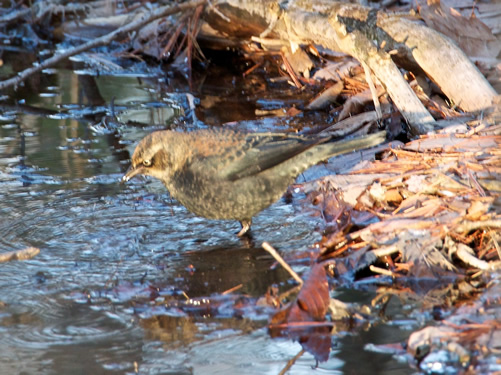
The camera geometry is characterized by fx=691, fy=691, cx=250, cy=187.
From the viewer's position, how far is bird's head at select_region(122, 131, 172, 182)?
17.5 feet

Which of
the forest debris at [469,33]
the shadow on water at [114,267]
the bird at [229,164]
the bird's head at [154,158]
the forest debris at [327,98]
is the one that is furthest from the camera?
the forest debris at [327,98]

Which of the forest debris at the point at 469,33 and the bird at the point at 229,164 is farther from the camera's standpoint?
the forest debris at the point at 469,33

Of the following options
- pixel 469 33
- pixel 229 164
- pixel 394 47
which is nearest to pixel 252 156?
pixel 229 164

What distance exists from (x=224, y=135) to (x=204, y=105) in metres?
3.12

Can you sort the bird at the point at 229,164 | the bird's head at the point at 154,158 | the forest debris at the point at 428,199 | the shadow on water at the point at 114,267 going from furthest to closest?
the bird's head at the point at 154,158 → the bird at the point at 229,164 → the forest debris at the point at 428,199 → the shadow on water at the point at 114,267

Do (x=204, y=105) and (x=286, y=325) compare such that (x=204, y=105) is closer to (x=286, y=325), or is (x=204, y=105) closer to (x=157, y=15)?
(x=157, y=15)

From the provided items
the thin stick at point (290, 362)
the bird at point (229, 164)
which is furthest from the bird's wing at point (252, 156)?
the thin stick at point (290, 362)

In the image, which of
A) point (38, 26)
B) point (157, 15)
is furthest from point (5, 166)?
point (38, 26)

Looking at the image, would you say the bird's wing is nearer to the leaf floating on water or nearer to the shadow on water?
the shadow on water

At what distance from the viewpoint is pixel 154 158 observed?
17.5 feet

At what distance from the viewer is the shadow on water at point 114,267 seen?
3418 mm

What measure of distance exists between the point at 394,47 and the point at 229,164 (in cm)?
246

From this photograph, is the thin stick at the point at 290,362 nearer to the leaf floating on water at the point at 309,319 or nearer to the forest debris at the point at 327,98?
the leaf floating on water at the point at 309,319

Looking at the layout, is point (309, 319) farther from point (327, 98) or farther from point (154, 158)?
point (327, 98)
